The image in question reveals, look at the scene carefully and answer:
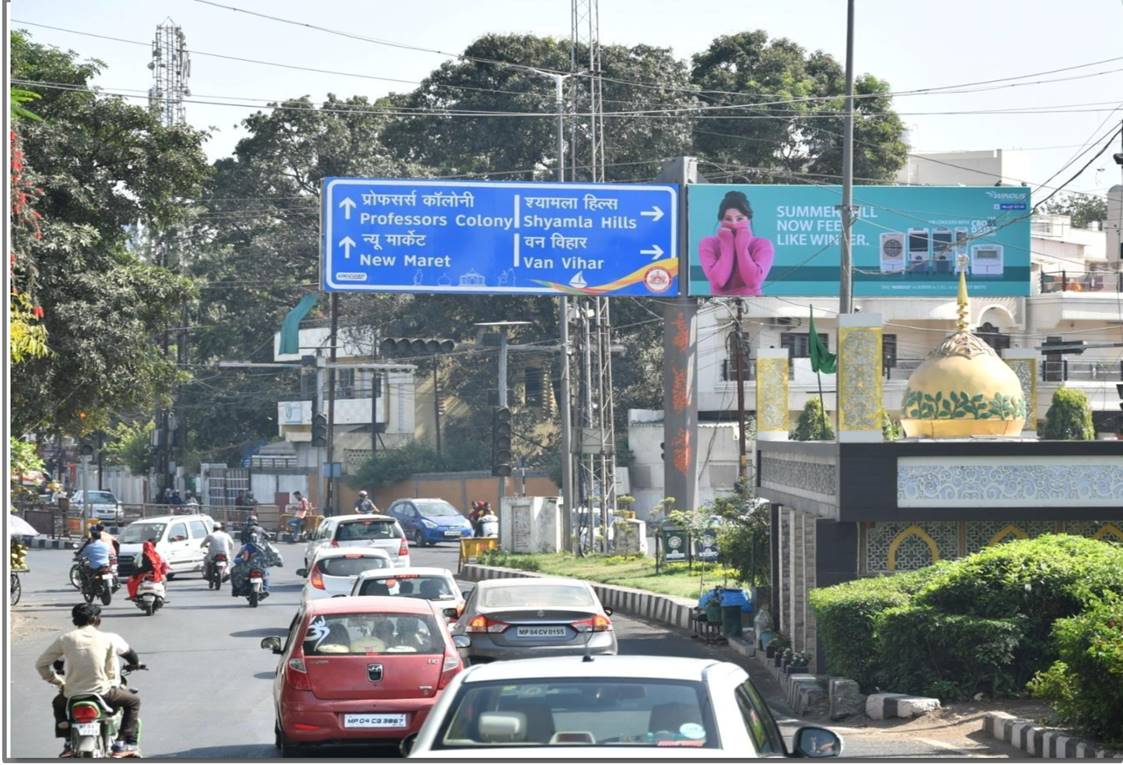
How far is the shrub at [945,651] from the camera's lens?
16.4m

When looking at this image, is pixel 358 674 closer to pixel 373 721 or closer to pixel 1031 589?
pixel 373 721

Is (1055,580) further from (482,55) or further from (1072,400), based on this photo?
(482,55)

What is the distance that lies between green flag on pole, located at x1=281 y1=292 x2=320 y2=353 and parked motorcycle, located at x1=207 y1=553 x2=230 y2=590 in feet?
95.2

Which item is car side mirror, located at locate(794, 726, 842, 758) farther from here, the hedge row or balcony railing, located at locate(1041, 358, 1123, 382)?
balcony railing, located at locate(1041, 358, 1123, 382)

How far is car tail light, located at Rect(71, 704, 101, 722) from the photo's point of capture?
12.1 metres

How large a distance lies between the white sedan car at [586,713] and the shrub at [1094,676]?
5784 millimetres

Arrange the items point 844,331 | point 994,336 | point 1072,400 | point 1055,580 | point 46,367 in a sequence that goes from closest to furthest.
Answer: point 1055,580 < point 844,331 < point 46,367 < point 1072,400 < point 994,336

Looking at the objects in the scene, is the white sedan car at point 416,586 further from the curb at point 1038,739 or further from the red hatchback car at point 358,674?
the curb at point 1038,739

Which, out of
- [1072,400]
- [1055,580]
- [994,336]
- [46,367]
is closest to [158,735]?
[1055,580]

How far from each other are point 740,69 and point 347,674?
51944mm

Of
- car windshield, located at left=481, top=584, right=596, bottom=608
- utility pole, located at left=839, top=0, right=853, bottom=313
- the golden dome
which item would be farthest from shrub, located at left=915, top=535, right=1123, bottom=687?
utility pole, located at left=839, top=0, right=853, bottom=313

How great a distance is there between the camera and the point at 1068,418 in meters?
37.9

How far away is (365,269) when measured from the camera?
33625 millimetres

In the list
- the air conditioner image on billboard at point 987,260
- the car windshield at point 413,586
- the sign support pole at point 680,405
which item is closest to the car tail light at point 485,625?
the car windshield at point 413,586
